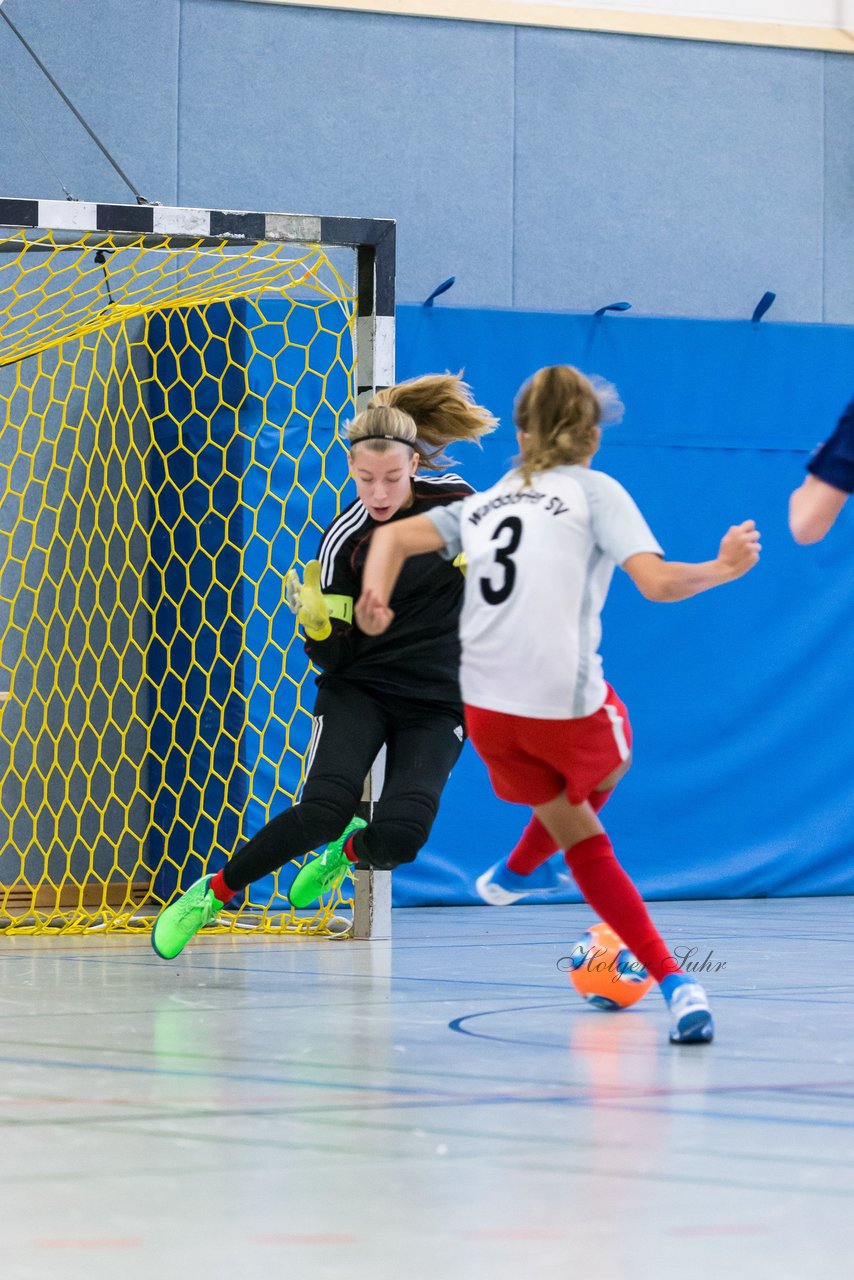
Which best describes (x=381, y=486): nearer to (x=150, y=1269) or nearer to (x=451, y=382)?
(x=451, y=382)

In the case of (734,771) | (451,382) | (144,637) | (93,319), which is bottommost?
(734,771)

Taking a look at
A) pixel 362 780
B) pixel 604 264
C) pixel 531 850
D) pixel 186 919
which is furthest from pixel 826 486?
pixel 604 264

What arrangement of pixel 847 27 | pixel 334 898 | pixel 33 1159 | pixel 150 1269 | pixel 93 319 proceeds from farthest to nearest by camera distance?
1. pixel 847 27
2. pixel 93 319
3. pixel 334 898
4. pixel 33 1159
5. pixel 150 1269

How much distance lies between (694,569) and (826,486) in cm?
29

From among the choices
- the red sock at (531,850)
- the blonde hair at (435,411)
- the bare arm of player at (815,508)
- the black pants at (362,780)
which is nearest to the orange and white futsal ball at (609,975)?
the red sock at (531,850)

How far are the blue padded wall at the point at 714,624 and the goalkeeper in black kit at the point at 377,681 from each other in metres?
2.13

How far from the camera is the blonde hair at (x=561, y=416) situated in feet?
11.6

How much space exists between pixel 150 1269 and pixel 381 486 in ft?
9.24

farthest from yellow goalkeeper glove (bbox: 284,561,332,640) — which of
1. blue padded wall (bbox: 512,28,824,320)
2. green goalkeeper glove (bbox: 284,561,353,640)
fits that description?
blue padded wall (bbox: 512,28,824,320)

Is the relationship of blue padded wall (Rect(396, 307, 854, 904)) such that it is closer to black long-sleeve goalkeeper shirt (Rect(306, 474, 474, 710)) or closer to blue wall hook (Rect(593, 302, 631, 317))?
blue wall hook (Rect(593, 302, 631, 317))

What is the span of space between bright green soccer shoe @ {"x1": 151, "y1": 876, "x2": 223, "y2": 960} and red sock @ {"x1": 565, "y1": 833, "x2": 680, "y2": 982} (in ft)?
4.41

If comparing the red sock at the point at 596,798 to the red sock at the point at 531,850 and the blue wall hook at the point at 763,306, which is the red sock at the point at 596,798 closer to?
the red sock at the point at 531,850

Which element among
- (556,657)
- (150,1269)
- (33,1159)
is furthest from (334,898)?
(150,1269)

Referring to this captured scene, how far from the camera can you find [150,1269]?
1896 mm
